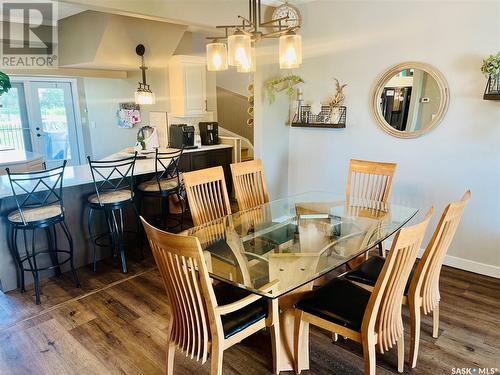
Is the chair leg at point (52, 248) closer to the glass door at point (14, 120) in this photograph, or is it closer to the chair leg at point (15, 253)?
the chair leg at point (15, 253)

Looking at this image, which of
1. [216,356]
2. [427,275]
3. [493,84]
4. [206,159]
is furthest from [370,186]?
[206,159]

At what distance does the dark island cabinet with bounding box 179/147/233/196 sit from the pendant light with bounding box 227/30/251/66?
9.26ft

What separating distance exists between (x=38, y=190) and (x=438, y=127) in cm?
356

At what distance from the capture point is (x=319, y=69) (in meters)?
3.99

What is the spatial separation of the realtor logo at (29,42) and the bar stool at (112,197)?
3369 millimetres

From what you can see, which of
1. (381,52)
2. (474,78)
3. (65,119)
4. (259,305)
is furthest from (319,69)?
(65,119)

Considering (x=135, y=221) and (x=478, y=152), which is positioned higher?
(x=478, y=152)

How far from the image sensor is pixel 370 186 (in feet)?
10.9

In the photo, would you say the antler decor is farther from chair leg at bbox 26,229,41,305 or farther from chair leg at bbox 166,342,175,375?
chair leg at bbox 26,229,41,305

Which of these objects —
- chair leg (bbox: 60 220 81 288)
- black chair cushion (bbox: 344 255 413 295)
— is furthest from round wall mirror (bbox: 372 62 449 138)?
chair leg (bbox: 60 220 81 288)

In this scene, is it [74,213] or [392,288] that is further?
[74,213]

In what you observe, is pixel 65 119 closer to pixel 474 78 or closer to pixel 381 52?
pixel 381 52

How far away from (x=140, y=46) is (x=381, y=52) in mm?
3330

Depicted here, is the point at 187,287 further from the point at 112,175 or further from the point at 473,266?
the point at 473,266
